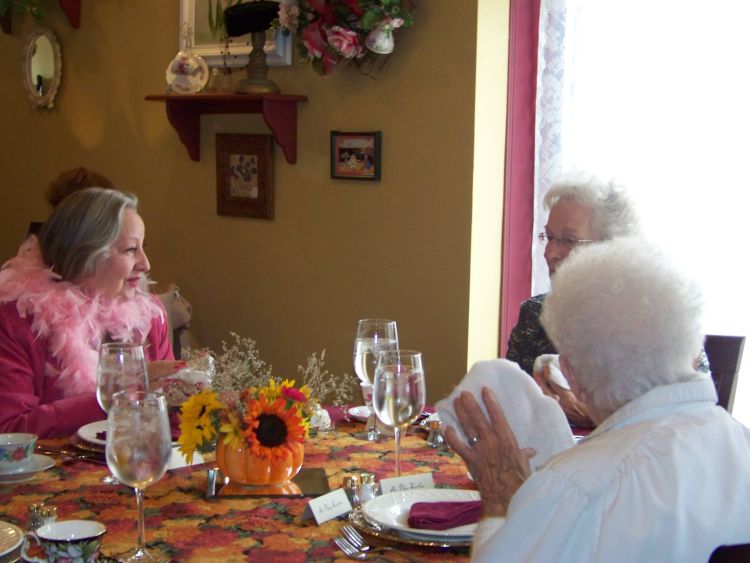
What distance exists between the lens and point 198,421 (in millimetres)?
1896

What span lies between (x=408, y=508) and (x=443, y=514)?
3.5 inches

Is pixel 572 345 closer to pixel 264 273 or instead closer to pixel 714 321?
pixel 714 321

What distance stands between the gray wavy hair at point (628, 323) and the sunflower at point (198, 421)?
0.76m

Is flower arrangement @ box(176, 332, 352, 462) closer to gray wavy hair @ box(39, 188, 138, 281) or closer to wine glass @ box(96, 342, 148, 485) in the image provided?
wine glass @ box(96, 342, 148, 485)

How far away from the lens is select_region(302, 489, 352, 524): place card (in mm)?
1714

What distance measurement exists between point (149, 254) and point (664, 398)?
13.2 feet

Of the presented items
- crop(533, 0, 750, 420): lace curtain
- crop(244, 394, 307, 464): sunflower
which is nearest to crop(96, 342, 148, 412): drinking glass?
crop(244, 394, 307, 464): sunflower

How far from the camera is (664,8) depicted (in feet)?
10.6

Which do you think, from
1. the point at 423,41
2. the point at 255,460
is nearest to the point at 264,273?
the point at 423,41

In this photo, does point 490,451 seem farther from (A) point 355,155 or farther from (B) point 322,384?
(A) point 355,155

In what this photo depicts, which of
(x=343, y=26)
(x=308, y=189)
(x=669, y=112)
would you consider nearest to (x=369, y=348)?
(x=669, y=112)

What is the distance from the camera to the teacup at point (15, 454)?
75.1 inches

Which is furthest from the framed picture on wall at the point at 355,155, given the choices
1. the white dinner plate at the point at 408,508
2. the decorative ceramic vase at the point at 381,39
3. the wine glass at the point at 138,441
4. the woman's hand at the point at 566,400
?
the wine glass at the point at 138,441

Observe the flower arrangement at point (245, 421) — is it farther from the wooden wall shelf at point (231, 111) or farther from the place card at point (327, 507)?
the wooden wall shelf at point (231, 111)
